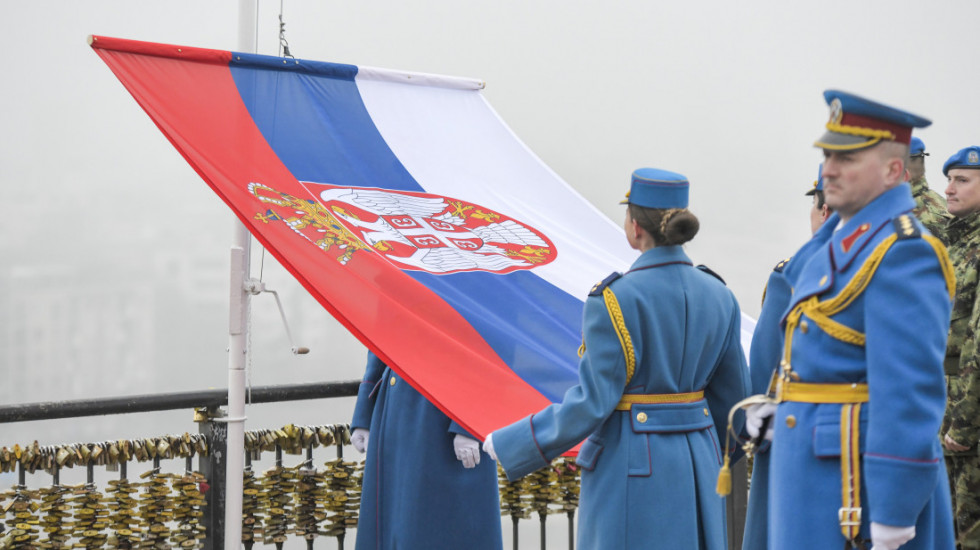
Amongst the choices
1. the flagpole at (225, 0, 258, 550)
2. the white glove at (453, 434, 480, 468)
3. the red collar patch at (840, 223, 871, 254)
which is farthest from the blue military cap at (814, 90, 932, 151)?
the flagpole at (225, 0, 258, 550)

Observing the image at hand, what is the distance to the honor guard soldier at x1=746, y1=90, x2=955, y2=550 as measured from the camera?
1.62 metres

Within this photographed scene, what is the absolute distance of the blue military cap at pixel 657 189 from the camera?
7.05 feet

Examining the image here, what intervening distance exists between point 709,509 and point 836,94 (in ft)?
3.16

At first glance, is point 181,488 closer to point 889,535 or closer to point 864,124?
point 889,535

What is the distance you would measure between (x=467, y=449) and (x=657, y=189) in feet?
3.47

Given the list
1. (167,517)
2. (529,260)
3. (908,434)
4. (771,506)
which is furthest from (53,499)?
(908,434)

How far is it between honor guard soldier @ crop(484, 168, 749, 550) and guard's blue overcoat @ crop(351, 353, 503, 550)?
0.74 m

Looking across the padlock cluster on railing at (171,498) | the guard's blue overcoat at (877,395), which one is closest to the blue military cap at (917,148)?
the guard's blue overcoat at (877,395)

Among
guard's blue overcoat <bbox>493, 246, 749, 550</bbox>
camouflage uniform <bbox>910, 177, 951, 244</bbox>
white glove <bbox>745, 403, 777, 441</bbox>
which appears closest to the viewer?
white glove <bbox>745, 403, 777, 441</bbox>

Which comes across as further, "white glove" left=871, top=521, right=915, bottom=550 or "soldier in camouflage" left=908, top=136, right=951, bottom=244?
"soldier in camouflage" left=908, top=136, right=951, bottom=244

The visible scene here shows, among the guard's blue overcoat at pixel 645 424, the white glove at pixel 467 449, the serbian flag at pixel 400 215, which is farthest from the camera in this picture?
the white glove at pixel 467 449

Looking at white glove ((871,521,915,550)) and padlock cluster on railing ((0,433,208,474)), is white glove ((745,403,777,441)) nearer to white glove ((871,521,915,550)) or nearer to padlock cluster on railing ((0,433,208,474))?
white glove ((871,521,915,550))

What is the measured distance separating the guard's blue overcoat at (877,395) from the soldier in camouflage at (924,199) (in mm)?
1340

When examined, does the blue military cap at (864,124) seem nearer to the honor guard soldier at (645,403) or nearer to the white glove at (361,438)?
the honor guard soldier at (645,403)
